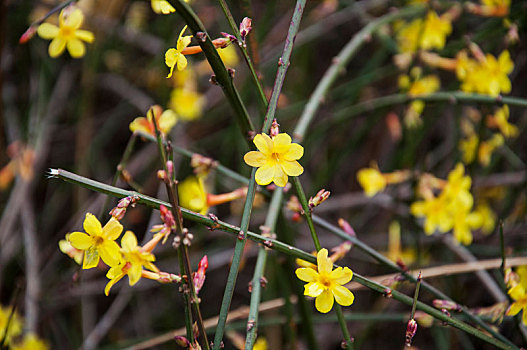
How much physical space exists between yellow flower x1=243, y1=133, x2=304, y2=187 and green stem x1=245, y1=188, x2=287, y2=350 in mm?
203

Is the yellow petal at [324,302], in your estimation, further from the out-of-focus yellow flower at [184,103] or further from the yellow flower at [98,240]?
the out-of-focus yellow flower at [184,103]

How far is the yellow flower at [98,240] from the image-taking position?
2.58ft

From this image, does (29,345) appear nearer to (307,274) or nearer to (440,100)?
(307,274)

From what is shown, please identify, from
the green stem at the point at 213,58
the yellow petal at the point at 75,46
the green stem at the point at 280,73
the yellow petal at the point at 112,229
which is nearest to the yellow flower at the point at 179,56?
the green stem at the point at 213,58

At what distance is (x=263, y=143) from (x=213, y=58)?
189mm

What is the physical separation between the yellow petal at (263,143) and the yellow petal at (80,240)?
0.33m

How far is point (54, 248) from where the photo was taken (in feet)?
7.16

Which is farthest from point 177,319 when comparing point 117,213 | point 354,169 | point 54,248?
point 117,213

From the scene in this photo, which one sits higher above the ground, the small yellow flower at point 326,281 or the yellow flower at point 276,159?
the yellow flower at point 276,159

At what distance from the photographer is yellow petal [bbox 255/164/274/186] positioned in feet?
2.57

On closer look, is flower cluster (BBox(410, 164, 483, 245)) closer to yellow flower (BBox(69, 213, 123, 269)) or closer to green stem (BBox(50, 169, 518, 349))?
green stem (BBox(50, 169, 518, 349))

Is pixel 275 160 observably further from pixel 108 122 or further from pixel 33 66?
pixel 33 66

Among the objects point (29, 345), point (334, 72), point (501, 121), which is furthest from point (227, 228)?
point (501, 121)

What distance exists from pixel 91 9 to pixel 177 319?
155cm
